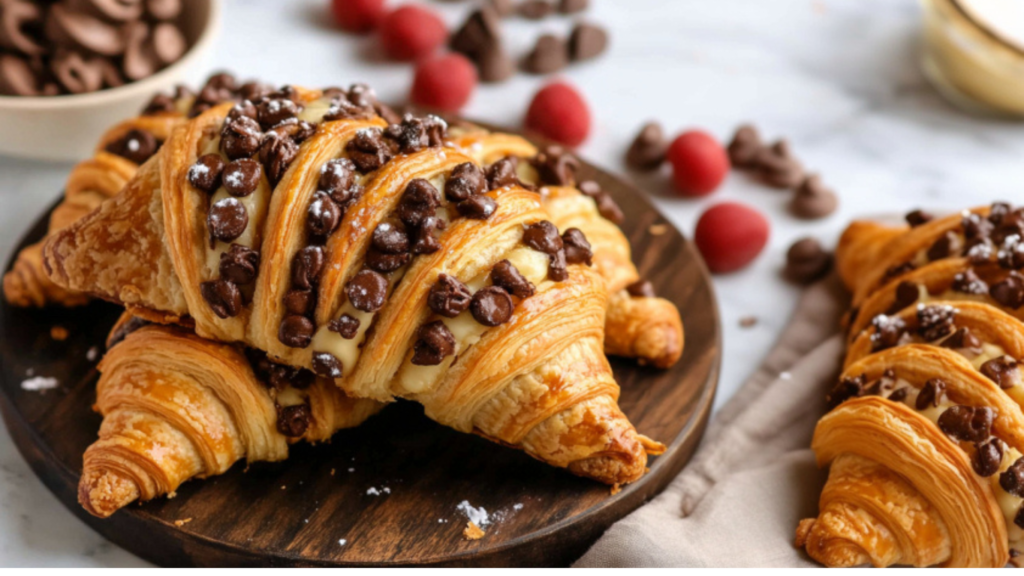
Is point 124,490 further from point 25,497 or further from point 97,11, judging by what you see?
point 97,11

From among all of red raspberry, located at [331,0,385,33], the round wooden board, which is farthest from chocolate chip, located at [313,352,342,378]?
red raspberry, located at [331,0,385,33]

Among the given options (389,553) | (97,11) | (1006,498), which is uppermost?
(97,11)

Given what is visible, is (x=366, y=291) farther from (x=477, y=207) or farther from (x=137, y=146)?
(x=137, y=146)

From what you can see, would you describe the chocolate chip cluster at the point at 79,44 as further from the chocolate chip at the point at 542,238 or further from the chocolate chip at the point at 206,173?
the chocolate chip at the point at 542,238

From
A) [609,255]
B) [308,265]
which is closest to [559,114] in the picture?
[609,255]

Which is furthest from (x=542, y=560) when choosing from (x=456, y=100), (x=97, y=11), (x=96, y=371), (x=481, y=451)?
(x=97, y=11)

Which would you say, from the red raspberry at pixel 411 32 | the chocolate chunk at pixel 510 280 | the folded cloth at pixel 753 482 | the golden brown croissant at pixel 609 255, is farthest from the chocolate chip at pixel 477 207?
the red raspberry at pixel 411 32
